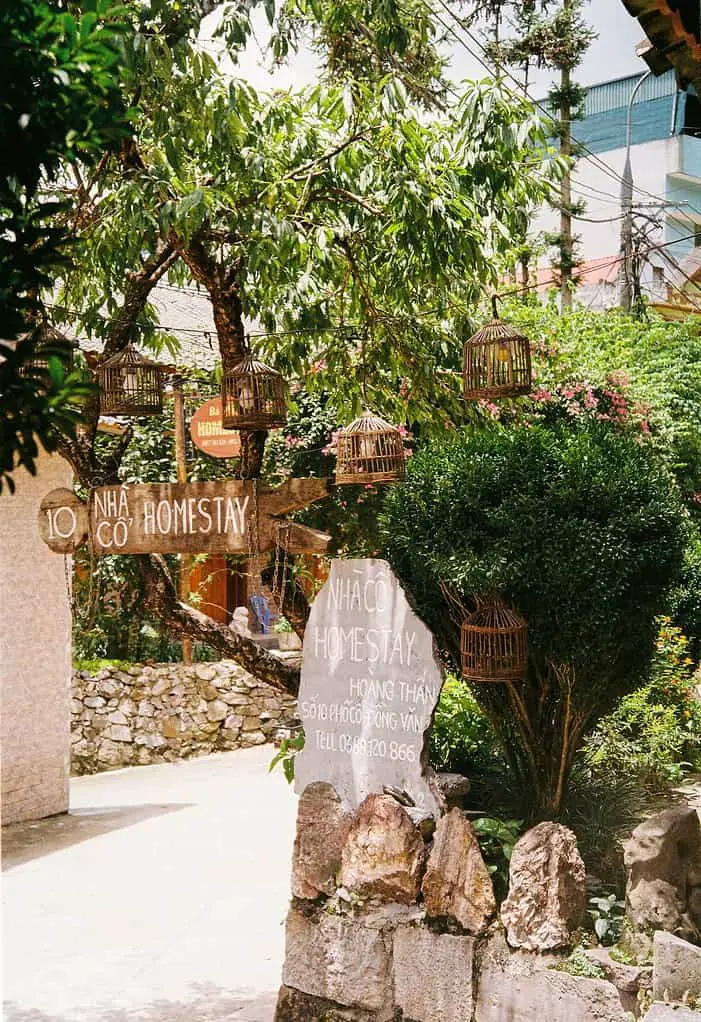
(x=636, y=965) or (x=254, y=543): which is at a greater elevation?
(x=254, y=543)

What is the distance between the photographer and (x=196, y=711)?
44.0 feet

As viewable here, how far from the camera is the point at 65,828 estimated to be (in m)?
10.1

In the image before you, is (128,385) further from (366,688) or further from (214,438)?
(214,438)

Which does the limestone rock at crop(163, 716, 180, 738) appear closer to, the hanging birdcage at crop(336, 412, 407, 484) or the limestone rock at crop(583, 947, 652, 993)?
the hanging birdcage at crop(336, 412, 407, 484)

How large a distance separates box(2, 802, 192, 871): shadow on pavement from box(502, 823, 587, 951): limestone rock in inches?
207

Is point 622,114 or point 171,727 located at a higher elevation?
point 622,114

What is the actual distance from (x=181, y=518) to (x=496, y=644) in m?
2.05

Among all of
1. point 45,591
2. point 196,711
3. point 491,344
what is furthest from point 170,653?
point 491,344

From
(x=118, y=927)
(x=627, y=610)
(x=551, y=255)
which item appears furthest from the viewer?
(x=551, y=255)

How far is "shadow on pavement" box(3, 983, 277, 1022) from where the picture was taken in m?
5.98

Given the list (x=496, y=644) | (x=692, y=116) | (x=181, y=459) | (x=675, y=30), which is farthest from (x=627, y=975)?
(x=181, y=459)

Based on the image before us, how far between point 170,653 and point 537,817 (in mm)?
8632

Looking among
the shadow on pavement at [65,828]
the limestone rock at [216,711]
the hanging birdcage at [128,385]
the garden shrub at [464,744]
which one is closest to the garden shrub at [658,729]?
the garden shrub at [464,744]

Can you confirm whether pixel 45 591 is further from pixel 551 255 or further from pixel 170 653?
pixel 551 255
